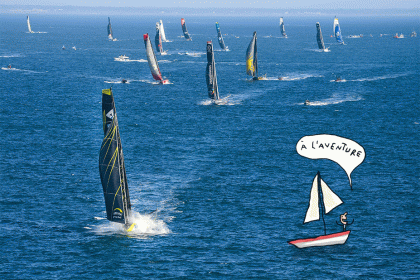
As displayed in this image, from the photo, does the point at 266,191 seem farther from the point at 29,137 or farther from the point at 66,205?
the point at 29,137

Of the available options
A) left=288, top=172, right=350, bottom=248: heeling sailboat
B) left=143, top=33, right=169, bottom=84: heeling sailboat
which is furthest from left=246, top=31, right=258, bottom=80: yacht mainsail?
left=288, top=172, right=350, bottom=248: heeling sailboat

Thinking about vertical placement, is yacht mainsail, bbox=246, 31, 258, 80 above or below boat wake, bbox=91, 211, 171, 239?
above

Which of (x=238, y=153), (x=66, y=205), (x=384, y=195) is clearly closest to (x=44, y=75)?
(x=238, y=153)

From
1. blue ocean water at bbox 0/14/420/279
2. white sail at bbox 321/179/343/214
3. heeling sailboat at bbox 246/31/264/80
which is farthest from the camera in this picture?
heeling sailboat at bbox 246/31/264/80

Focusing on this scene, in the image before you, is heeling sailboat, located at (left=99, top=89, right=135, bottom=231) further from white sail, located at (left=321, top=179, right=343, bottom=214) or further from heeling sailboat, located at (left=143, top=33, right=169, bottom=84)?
heeling sailboat, located at (left=143, top=33, right=169, bottom=84)

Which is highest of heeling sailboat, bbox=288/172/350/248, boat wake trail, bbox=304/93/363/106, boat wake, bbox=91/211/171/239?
boat wake trail, bbox=304/93/363/106

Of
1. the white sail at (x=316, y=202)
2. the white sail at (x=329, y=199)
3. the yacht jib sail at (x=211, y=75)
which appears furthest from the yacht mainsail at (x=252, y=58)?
the white sail at (x=316, y=202)
